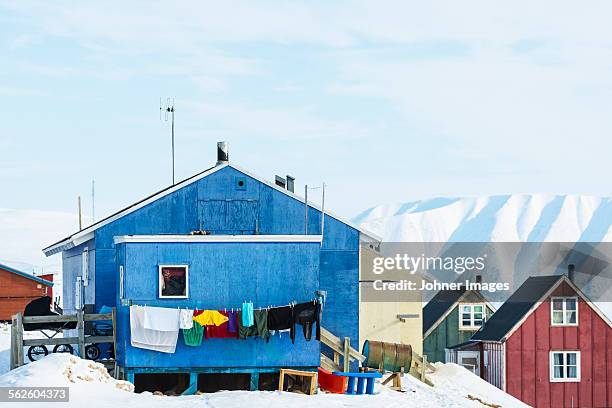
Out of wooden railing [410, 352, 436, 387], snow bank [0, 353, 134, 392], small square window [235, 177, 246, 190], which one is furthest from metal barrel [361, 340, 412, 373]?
snow bank [0, 353, 134, 392]

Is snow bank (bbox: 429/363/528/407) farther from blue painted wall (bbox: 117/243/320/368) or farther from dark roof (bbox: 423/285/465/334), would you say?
dark roof (bbox: 423/285/465/334)

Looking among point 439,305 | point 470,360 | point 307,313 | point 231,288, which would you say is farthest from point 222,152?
point 439,305

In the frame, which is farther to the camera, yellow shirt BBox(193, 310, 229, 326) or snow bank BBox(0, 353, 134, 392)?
yellow shirt BBox(193, 310, 229, 326)

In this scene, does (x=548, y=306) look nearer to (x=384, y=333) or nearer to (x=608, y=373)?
(x=608, y=373)

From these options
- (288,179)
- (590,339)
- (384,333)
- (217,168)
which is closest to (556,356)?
(590,339)

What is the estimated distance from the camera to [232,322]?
123ft

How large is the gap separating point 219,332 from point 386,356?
6814mm

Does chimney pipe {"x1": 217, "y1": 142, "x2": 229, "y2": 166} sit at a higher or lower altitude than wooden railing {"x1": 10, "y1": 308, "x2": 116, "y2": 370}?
higher

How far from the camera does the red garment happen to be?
123ft

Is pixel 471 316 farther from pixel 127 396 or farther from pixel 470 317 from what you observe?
pixel 127 396

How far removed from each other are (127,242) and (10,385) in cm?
620

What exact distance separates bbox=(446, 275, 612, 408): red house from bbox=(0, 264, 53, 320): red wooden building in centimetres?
2760

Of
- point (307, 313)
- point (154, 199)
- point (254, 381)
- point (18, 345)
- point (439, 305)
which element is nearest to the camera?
point (307, 313)

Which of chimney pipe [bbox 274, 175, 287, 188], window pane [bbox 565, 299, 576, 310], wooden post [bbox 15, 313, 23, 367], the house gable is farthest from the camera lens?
window pane [bbox 565, 299, 576, 310]
